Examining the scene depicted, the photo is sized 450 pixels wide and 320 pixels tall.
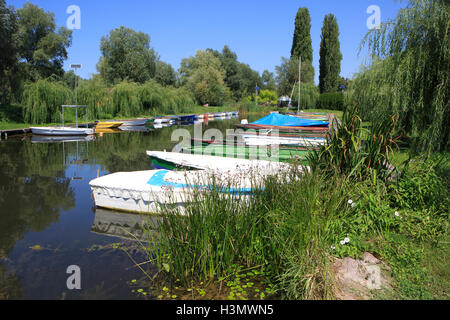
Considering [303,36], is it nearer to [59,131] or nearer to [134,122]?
[134,122]

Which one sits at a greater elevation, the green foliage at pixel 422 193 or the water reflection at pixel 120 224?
the green foliage at pixel 422 193

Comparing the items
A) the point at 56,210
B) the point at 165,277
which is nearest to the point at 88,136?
the point at 56,210

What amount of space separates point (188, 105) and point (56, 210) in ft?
119

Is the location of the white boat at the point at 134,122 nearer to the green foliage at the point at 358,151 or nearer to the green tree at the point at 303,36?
the green foliage at the point at 358,151

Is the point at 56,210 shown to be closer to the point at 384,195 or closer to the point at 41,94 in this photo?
the point at 384,195

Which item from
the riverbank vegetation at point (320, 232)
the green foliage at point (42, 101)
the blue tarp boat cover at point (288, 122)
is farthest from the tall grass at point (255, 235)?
the green foliage at point (42, 101)

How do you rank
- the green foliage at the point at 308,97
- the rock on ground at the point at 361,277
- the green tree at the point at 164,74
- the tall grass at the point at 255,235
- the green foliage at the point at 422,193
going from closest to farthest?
1. the rock on ground at the point at 361,277
2. the tall grass at the point at 255,235
3. the green foliage at the point at 422,193
4. the green foliage at the point at 308,97
5. the green tree at the point at 164,74

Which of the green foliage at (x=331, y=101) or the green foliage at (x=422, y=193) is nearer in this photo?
the green foliage at (x=422, y=193)

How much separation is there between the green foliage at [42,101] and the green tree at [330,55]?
34.0m

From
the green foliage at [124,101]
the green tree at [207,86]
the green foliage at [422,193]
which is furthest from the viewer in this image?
the green tree at [207,86]

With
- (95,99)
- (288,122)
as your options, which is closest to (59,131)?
(95,99)

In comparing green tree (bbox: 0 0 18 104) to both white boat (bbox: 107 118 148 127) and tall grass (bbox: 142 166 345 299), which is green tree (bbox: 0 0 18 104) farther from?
tall grass (bbox: 142 166 345 299)

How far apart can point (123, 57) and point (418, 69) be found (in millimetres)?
45131

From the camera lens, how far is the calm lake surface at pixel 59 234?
446cm
